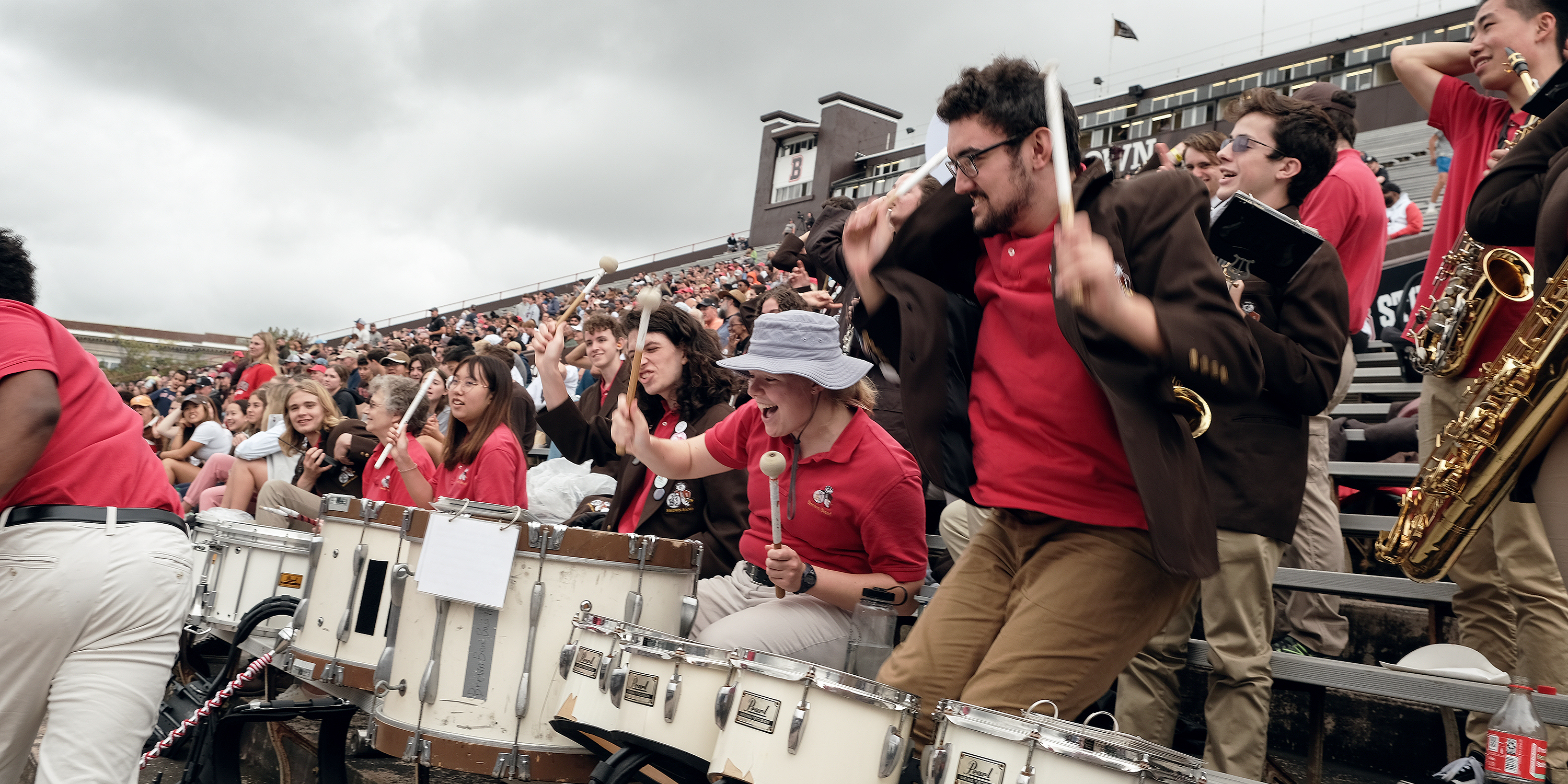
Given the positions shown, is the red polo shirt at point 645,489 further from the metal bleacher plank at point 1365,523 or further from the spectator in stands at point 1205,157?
the metal bleacher plank at point 1365,523

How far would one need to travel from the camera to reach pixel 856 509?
3.90 meters

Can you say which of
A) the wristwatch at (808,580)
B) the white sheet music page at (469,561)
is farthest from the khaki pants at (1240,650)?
the white sheet music page at (469,561)

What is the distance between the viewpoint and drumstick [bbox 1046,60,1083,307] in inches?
81.7

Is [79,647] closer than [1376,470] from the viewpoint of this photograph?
Yes

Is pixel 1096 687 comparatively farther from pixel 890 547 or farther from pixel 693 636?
pixel 693 636

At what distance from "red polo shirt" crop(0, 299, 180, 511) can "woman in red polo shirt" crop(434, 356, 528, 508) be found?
6.69ft

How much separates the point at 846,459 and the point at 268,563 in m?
3.09

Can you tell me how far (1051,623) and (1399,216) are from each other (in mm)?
12465

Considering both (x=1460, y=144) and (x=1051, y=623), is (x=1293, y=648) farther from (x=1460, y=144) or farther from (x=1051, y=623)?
(x=1460, y=144)

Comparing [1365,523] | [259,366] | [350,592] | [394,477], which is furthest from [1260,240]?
[259,366]

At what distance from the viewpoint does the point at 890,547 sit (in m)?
3.89

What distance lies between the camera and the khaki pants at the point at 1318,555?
13.8ft

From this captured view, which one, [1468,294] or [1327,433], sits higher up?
[1468,294]

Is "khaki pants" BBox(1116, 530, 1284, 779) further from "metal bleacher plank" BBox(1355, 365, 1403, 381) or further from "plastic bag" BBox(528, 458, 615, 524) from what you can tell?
"metal bleacher plank" BBox(1355, 365, 1403, 381)
